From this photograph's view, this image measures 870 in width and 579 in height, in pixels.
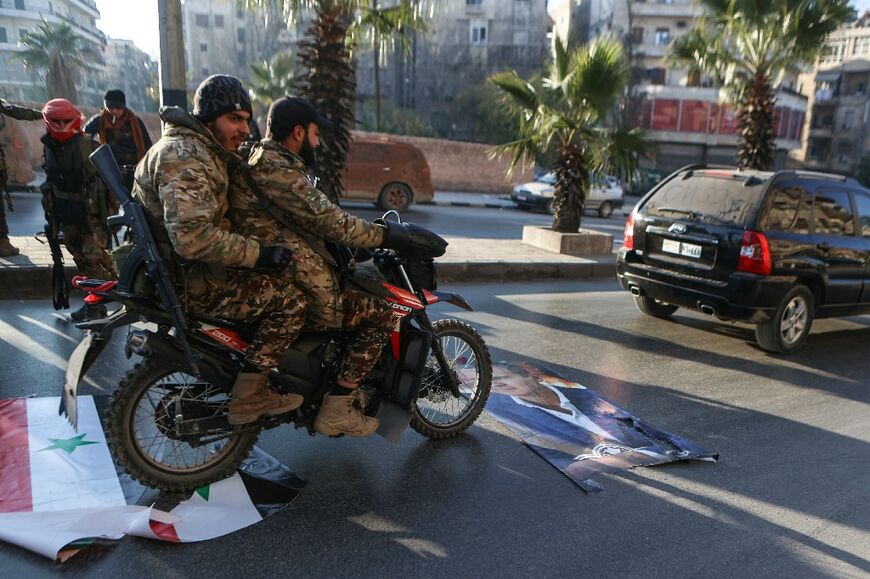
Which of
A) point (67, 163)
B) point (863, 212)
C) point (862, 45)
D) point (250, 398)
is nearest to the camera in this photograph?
point (250, 398)

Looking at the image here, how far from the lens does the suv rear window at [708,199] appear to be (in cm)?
641

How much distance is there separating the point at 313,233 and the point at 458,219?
14417 mm

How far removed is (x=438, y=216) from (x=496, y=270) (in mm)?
8763

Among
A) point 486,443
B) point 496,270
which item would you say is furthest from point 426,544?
point 496,270

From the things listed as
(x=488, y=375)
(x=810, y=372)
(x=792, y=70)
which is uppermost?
(x=792, y=70)

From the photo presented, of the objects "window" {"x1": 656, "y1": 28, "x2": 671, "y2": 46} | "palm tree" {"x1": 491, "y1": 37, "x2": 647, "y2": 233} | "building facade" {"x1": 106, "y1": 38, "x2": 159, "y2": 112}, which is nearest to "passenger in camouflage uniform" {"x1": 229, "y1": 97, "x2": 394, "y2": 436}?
"palm tree" {"x1": 491, "y1": 37, "x2": 647, "y2": 233}

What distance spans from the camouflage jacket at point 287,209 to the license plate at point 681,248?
4459mm

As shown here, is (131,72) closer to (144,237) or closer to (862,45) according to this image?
(144,237)

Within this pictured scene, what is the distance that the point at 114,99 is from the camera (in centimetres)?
689

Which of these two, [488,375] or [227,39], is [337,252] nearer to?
[488,375]

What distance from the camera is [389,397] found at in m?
3.71

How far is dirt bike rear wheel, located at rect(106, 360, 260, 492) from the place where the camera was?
3.05m

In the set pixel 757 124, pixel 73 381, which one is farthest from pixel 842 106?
pixel 73 381

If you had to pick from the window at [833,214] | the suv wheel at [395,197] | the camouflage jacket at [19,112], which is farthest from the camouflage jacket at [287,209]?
the suv wheel at [395,197]
